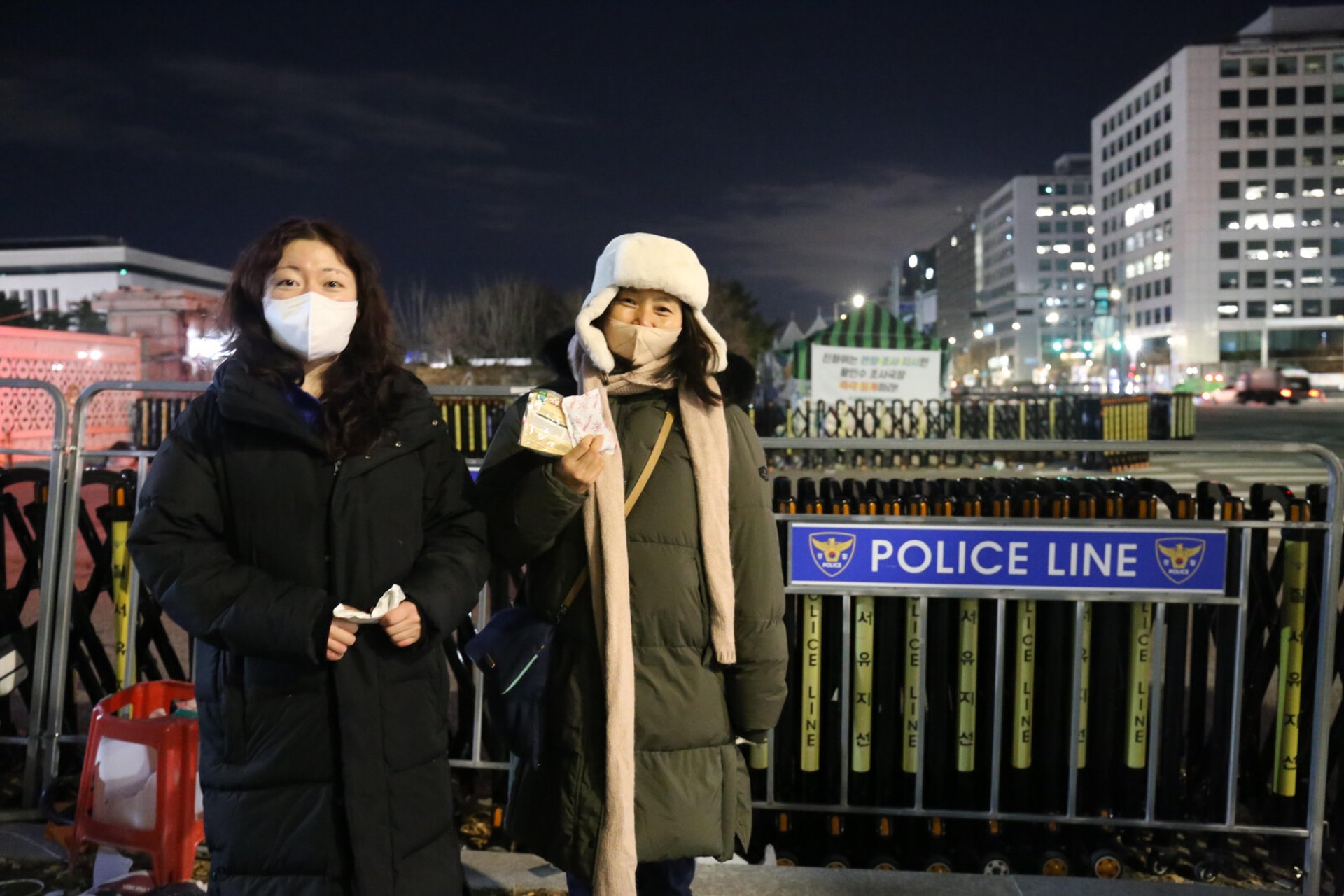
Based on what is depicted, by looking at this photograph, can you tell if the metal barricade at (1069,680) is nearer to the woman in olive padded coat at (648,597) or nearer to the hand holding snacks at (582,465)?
the woman in olive padded coat at (648,597)

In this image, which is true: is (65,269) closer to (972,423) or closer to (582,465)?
(972,423)

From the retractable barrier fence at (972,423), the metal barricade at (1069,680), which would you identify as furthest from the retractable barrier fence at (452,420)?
the metal barricade at (1069,680)

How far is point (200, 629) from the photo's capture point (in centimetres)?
213

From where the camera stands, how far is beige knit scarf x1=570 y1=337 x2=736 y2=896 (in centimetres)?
237

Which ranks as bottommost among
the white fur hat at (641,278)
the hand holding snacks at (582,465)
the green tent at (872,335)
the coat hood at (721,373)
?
the hand holding snacks at (582,465)

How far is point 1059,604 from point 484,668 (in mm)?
2292

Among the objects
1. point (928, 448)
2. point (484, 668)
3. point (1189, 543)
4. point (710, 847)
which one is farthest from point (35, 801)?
point (1189, 543)

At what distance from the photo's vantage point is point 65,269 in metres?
104

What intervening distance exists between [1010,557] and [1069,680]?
0.61m

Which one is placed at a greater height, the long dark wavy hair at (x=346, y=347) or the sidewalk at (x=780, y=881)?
the long dark wavy hair at (x=346, y=347)

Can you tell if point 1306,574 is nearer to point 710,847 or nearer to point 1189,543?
point 1189,543

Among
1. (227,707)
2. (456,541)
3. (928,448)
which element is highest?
(928,448)

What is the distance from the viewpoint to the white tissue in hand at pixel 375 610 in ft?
7.15

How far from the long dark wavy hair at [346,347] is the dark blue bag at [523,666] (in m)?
0.60
